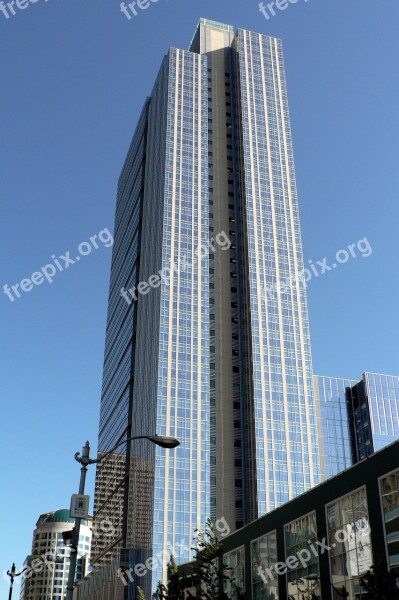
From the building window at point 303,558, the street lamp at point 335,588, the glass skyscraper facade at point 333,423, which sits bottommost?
the street lamp at point 335,588

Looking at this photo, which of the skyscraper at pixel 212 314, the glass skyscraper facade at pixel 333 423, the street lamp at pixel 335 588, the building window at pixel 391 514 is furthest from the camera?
the glass skyscraper facade at pixel 333 423

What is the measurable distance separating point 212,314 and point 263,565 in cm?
7894

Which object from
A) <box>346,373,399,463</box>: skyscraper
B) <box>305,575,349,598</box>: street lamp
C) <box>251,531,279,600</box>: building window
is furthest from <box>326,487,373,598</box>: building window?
<box>346,373,399,463</box>: skyscraper

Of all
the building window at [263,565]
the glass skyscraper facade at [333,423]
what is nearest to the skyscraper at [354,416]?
the glass skyscraper facade at [333,423]

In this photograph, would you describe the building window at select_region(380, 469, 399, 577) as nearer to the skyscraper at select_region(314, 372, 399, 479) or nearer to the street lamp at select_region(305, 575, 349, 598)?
the street lamp at select_region(305, 575, 349, 598)

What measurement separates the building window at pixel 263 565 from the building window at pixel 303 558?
212 cm

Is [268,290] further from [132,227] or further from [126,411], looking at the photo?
[132,227]

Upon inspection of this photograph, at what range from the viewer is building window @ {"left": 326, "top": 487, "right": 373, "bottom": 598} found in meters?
39.8

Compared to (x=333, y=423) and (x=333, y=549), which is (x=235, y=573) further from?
(x=333, y=423)

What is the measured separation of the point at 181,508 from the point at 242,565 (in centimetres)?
Answer: 5571

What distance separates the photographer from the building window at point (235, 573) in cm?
5431

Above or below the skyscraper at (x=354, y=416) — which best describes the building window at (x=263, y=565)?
below

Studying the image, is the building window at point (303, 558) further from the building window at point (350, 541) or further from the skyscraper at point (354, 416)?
the skyscraper at point (354, 416)

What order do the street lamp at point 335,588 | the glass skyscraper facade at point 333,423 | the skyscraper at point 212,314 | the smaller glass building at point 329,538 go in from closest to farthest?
the smaller glass building at point 329,538 → the street lamp at point 335,588 → the skyscraper at point 212,314 → the glass skyscraper facade at point 333,423
